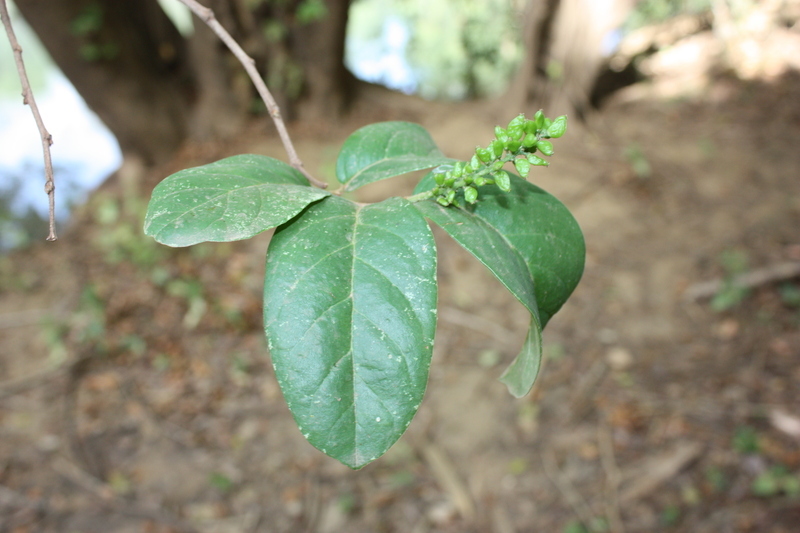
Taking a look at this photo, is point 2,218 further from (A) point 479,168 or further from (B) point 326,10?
(A) point 479,168

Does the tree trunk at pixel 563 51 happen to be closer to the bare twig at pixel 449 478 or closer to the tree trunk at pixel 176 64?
the tree trunk at pixel 176 64

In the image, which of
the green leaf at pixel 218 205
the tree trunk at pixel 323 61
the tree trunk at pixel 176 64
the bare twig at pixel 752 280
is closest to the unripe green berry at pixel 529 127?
the green leaf at pixel 218 205

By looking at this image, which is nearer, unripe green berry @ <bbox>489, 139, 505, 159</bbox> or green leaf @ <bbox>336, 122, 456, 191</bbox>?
unripe green berry @ <bbox>489, 139, 505, 159</bbox>

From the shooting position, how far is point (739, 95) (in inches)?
188

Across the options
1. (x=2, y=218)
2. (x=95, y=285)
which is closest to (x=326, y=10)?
(x=95, y=285)

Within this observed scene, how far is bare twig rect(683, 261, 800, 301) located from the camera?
3484 millimetres

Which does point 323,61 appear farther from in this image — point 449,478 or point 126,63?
point 449,478

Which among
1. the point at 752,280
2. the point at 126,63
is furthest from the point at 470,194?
the point at 126,63

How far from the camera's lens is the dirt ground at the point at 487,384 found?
2850mm

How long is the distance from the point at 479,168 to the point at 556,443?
2703 millimetres

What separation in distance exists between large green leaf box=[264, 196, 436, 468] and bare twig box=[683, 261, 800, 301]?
354cm

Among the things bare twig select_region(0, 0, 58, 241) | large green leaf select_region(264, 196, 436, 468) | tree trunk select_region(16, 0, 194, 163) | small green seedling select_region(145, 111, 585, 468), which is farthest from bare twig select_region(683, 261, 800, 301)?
tree trunk select_region(16, 0, 194, 163)

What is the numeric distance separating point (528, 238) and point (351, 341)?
1.05 feet

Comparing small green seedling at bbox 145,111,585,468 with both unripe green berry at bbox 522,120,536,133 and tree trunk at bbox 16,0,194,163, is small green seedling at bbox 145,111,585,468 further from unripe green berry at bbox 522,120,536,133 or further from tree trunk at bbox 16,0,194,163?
tree trunk at bbox 16,0,194,163
